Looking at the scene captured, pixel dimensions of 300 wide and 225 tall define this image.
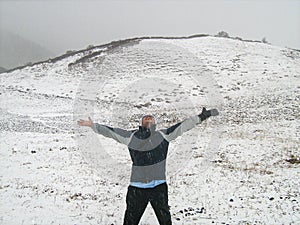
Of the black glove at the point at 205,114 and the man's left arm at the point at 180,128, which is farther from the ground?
the black glove at the point at 205,114

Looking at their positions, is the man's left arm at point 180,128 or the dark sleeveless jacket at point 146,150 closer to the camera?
the dark sleeveless jacket at point 146,150

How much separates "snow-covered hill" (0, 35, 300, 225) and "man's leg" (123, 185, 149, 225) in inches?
82.4

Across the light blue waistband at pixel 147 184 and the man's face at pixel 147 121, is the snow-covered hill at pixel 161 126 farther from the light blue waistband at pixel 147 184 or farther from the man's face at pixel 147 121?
the man's face at pixel 147 121

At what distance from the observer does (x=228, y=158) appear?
43.5 feet

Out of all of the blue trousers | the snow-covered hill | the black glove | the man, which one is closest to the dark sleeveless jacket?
the man

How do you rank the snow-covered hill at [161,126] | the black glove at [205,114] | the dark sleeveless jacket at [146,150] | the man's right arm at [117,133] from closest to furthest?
the dark sleeveless jacket at [146,150]
the man's right arm at [117,133]
the black glove at [205,114]
the snow-covered hill at [161,126]

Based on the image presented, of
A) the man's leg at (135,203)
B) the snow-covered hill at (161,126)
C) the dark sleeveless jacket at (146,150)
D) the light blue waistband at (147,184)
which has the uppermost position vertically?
the dark sleeveless jacket at (146,150)

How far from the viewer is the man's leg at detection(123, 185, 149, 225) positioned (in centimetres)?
509

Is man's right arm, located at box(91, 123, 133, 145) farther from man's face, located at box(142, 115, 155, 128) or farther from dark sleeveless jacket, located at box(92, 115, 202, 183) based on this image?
man's face, located at box(142, 115, 155, 128)

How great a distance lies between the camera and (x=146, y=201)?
16.9ft

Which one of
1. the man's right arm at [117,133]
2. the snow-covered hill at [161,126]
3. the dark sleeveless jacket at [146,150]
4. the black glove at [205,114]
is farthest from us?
the snow-covered hill at [161,126]

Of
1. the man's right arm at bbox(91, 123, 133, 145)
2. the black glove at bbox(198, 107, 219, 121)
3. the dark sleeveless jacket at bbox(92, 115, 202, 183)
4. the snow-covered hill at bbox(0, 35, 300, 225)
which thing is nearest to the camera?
the dark sleeveless jacket at bbox(92, 115, 202, 183)

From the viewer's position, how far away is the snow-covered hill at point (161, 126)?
26.6ft

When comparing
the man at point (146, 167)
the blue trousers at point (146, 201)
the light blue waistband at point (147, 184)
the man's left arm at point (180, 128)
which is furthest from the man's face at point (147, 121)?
the blue trousers at point (146, 201)
